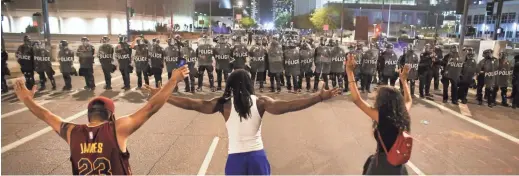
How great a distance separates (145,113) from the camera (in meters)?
3.42

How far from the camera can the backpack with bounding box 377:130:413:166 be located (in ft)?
11.8

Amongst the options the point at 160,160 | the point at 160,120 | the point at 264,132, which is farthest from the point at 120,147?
the point at 160,120

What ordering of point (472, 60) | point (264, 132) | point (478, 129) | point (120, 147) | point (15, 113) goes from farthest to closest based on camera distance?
point (472, 60) → point (15, 113) → point (478, 129) → point (264, 132) → point (120, 147)

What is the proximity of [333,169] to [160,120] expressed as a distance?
16.0 feet

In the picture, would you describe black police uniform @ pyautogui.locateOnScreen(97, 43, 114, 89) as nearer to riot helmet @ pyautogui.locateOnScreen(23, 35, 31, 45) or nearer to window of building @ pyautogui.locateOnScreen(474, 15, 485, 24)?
riot helmet @ pyautogui.locateOnScreen(23, 35, 31, 45)

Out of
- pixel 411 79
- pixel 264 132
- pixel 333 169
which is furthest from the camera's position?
pixel 411 79

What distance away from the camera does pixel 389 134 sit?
12.2 feet

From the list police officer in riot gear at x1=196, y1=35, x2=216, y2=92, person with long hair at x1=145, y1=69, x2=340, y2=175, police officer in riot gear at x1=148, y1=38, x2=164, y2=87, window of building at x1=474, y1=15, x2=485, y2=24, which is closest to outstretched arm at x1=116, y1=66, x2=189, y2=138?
person with long hair at x1=145, y1=69, x2=340, y2=175

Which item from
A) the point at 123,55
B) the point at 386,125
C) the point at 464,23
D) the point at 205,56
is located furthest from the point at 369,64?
the point at 386,125

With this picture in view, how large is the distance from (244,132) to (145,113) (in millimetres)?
885

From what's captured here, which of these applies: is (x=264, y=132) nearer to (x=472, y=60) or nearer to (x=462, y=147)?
(x=462, y=147)

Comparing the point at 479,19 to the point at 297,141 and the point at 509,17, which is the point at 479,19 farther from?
the point at 297,141

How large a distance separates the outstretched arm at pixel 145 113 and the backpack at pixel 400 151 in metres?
2.05

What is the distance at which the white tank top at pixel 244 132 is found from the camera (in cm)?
365
